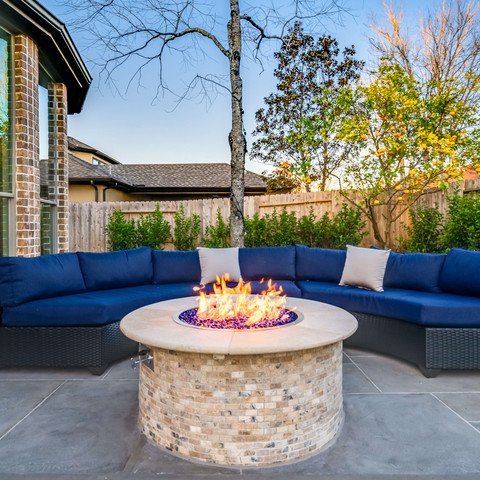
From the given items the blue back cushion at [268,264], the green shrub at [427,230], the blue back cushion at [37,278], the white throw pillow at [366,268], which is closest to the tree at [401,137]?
the green shrub at [427,230]

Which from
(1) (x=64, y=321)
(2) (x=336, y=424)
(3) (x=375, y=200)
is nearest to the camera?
(2) (x=336, y=424)

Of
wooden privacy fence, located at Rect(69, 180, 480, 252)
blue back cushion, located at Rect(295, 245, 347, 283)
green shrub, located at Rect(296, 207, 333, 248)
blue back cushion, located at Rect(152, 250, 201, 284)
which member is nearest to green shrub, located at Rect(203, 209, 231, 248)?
wooden privacy fence, located at Rect(69, 180, 480, 252)

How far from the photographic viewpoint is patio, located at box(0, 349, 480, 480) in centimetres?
171

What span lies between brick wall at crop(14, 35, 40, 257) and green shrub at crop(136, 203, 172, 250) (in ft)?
11.2

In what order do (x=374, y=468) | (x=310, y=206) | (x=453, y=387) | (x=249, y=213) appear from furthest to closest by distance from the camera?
(x=249, y=213), (x=310, y=206), (x=453, y=387), (x=374, y=468)

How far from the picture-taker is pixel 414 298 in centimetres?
317

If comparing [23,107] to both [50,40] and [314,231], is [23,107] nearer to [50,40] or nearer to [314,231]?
[50,40]

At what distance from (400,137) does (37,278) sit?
18.2ft

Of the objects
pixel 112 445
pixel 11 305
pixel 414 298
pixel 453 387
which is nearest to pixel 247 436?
pixel 112 445

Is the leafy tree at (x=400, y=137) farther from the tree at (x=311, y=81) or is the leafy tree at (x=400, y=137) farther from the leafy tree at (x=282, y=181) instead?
the leafy tree at (x=282, y=181)

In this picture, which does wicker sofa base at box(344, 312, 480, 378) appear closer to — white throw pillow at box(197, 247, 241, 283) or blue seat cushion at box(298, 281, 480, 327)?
blue seat cushion at box(298, 281, 480, 327)

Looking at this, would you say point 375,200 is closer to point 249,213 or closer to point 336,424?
point 249,213

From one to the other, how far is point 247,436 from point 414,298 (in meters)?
2.06

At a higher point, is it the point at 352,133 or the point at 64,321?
the point at 352,133
